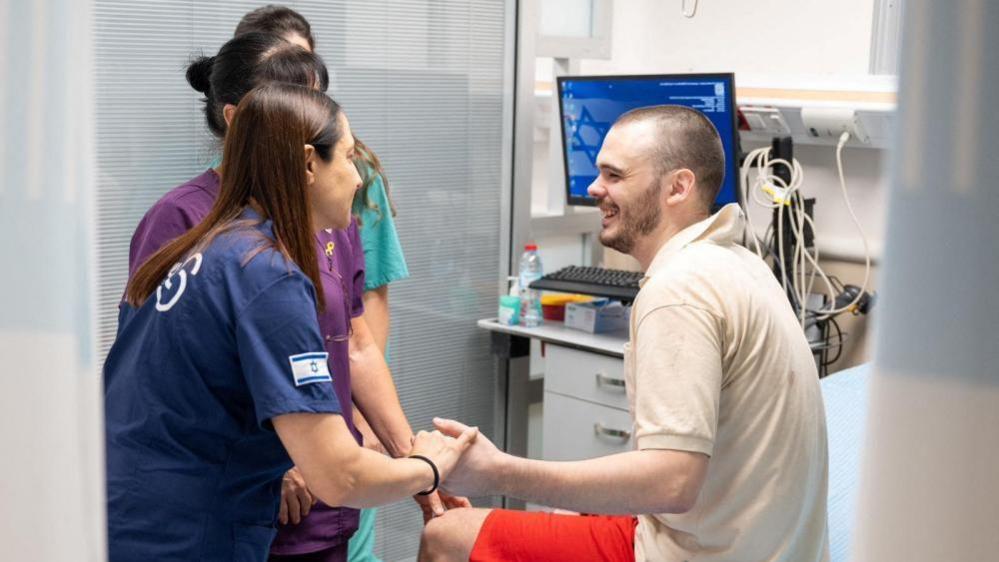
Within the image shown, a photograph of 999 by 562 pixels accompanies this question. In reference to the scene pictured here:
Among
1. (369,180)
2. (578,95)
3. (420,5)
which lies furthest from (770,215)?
(369,180)

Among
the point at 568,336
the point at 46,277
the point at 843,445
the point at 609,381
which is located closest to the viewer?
the point at 46,277

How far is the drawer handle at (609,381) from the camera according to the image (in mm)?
3221

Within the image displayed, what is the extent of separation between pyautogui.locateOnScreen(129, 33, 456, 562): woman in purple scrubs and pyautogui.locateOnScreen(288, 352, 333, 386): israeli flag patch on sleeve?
19.0 inches

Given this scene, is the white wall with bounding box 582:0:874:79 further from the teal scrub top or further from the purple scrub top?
the purple scrub top

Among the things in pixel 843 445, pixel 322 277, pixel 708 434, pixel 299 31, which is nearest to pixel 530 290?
pixel 843 445

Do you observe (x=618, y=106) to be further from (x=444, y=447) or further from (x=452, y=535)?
(x=444, y=447)

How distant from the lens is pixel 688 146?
199 centimetres

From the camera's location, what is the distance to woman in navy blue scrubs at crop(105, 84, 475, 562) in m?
1.46

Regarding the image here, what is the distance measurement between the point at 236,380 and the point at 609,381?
188cm

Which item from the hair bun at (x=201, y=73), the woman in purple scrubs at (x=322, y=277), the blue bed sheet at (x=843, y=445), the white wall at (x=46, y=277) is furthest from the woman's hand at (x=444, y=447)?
the white wall at (x=46, y=277)

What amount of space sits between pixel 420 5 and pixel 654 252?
1.65m

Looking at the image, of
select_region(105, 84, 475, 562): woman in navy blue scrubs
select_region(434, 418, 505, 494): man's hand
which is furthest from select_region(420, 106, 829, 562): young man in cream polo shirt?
select_region(105, 84, 475, 562): woman in navy blue scrubs

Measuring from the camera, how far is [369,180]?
2.58 metres

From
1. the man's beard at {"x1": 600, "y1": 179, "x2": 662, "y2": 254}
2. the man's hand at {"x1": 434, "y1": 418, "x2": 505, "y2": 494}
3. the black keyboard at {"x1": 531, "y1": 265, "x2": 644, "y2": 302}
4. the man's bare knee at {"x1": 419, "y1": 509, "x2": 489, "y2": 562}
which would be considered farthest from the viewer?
the black keyboard at {"x1": 531, "y1": 265, "x2": 644, "y2": 302}
